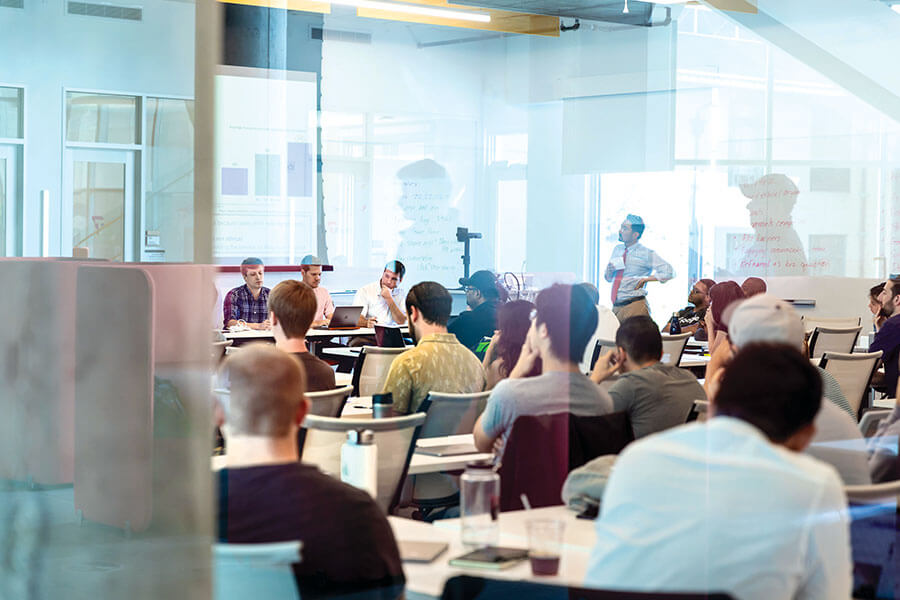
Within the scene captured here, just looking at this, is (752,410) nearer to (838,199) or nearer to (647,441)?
(647,441)

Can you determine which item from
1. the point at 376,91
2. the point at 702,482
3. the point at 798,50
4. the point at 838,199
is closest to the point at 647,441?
the point at 702,482

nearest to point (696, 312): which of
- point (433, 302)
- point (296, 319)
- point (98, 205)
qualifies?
point (433, 302)

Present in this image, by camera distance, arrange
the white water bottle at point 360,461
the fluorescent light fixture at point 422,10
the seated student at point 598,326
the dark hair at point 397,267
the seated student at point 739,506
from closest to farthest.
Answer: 1. the seated student at point 739,506
2. the white water bottle at point 360,461
3. the seated student at point 598,326
4. the fluorescent light fixture at point 422,10
5. the dark hair at point 397,267

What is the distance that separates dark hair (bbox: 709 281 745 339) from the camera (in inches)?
98.6

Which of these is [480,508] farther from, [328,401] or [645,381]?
[328,401]

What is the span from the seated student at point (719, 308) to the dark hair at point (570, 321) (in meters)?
0.31

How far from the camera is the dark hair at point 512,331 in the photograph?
2967mm

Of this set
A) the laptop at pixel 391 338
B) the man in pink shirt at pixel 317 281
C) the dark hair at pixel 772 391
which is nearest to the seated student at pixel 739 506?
the dark hair at pixel 772 391

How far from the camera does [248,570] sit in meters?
2.13

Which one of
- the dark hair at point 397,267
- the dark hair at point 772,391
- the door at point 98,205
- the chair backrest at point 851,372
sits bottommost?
the chair backrest at point 851,372

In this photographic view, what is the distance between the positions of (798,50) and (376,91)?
775cm

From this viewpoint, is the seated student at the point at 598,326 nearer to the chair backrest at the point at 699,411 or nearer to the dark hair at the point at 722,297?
the dark hair at the point at 722,297

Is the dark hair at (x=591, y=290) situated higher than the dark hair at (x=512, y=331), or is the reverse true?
the dark hair at (x=591, y=290)

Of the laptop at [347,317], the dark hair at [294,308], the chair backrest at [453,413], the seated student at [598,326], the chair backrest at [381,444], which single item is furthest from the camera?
the laptop at [347,317]
